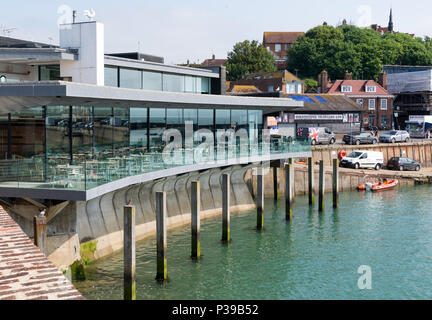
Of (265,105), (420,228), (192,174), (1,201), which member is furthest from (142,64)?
(420,228)

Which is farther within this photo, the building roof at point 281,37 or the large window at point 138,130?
the building roof at point 281,37

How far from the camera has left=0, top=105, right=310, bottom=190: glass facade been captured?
2180 cm

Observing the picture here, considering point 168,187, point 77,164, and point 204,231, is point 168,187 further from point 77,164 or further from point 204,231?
point 77,164

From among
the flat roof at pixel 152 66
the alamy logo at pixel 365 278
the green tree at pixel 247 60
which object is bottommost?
the alamy logo at pixel 365 278

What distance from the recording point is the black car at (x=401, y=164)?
191ft

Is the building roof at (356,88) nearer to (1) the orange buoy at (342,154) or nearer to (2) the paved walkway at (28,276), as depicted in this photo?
(1) the orange buoy at (342,154)

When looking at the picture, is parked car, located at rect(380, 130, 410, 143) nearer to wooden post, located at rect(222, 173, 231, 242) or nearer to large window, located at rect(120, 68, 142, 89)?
large window, located at rect(120, 68, 142, 89)

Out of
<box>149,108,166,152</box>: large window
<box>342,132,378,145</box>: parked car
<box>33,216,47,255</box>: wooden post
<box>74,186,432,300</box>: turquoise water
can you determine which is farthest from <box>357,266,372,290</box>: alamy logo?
<box>342,132,378,145</box>: parked car

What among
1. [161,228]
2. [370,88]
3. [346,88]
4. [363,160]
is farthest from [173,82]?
[370,88]

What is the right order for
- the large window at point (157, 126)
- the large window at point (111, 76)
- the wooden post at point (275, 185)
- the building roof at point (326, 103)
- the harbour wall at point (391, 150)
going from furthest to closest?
the building roof at point (326, 103)
the harbour wall at point (391, 150)
the wooden post at point (275, 185)
the large window at point (157, 126)
the large window at point (111, 76)

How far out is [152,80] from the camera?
34.6 meters

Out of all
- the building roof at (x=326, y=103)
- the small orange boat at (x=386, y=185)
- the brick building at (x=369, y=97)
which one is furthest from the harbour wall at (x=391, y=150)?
the brick building at (x=369, y=97)

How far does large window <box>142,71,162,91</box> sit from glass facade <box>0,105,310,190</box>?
2571 millimetres
